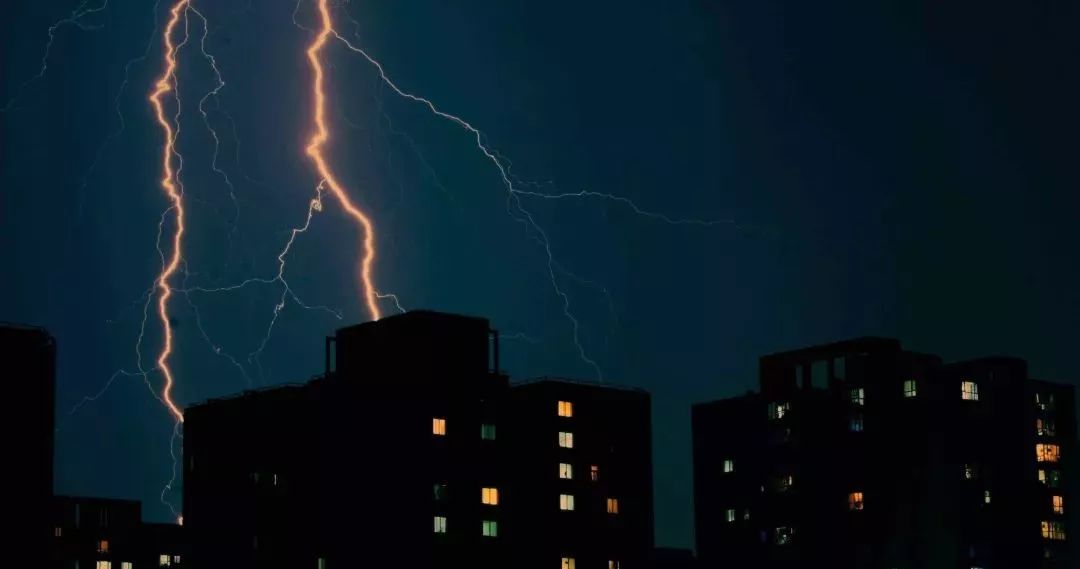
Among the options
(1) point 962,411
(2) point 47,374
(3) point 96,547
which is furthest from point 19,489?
(1) point 962,411

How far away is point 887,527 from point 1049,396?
11.1m

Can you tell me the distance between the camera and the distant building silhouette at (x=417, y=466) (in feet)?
196

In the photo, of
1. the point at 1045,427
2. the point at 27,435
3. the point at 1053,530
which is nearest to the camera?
the point at 27,435

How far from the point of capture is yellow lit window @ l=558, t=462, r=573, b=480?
63844mm

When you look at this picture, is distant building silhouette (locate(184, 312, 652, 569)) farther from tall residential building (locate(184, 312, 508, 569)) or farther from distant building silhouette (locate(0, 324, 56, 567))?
distant building silhouette (locate(0, 324, 56, 567))

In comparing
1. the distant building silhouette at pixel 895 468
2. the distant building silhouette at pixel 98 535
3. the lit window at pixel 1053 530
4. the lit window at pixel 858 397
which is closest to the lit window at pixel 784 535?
the distant building silhouette at pixel 895 468

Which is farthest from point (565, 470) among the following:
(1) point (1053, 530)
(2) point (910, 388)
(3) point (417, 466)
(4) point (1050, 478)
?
(4) point (1050, 478)

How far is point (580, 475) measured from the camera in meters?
64.2

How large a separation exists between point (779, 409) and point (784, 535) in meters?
4.73

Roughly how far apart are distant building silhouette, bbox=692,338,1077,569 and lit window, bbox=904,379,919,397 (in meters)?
0.05

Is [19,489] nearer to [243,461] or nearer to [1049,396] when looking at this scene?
[243,461]

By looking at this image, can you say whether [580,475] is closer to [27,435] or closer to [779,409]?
[779,409]

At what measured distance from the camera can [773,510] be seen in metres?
75.8

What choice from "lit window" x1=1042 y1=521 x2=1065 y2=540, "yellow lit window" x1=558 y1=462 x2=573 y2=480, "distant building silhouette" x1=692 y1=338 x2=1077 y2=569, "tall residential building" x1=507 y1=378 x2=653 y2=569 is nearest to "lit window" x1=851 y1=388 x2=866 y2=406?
"distant building silhouette" x1=692 y1=338 x2=1077 y2=569
